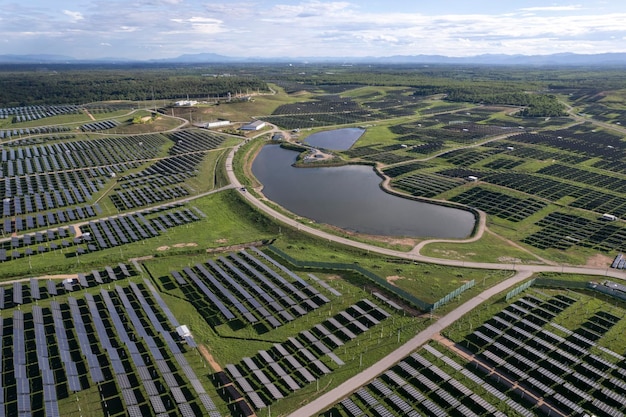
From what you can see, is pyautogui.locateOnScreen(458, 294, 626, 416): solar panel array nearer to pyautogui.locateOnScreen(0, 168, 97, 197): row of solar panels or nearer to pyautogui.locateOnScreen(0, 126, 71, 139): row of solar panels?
pyautogui.locateOnScreen(0, 168, 97, 197): row of solar panels

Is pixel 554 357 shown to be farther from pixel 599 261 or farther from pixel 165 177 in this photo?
pixel 165 177

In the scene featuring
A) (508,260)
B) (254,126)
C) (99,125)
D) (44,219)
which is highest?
(99,125)

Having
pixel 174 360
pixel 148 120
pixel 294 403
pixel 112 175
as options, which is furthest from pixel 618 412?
pixel 148 120

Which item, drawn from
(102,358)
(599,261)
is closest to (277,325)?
(102,358)

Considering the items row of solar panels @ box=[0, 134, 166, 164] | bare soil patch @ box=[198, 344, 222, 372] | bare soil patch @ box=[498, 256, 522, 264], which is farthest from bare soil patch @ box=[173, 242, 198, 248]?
row of solar panels @ box=[0, 134, 166, 164]

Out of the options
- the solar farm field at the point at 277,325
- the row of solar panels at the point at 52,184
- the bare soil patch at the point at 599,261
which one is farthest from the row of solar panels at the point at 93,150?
the bare soil patch at the point at 599,261
